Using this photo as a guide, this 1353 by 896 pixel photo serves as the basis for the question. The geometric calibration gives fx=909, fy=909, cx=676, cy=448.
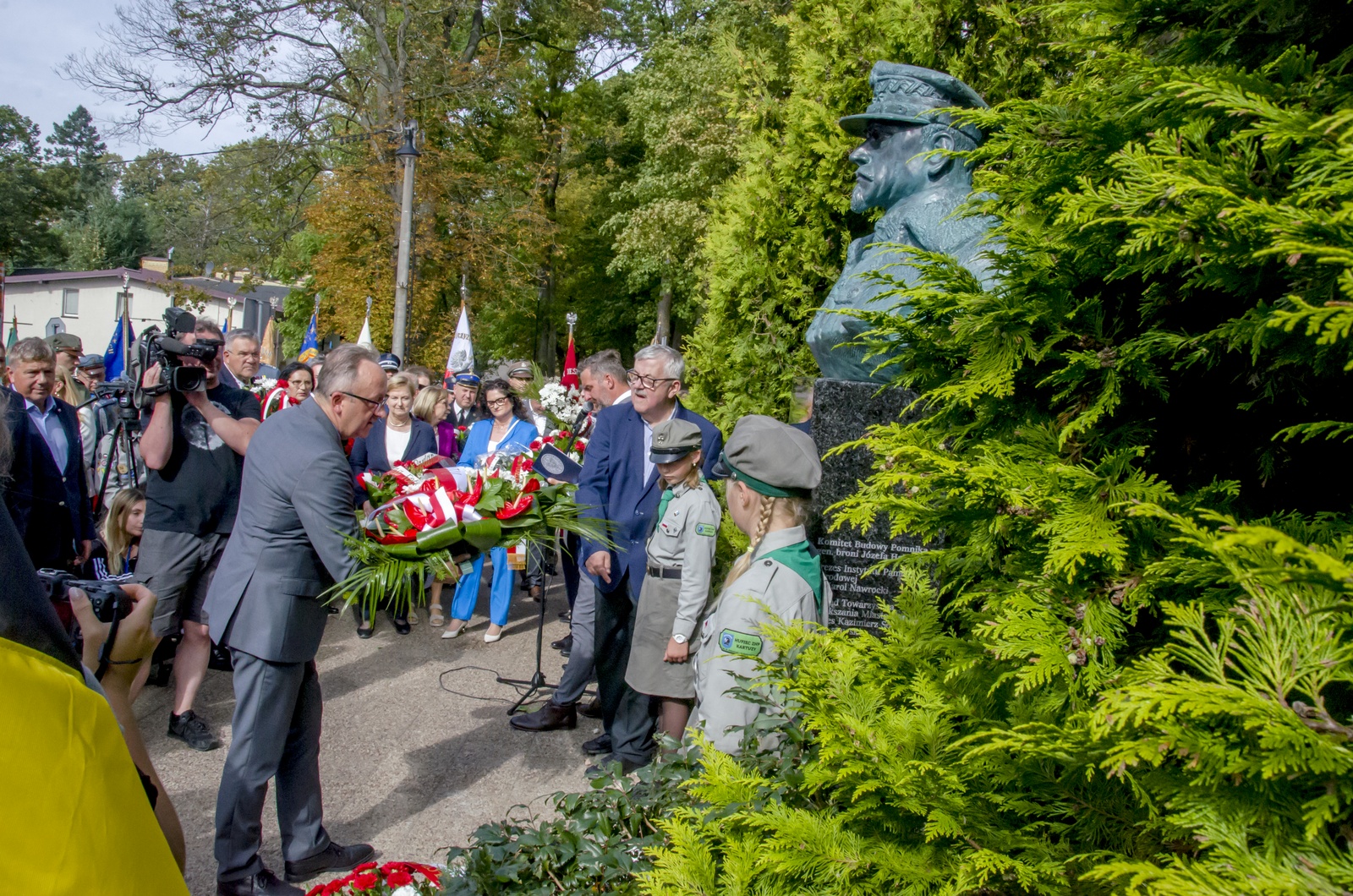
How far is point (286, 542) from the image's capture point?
3801mm

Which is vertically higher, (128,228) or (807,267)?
(128,228)

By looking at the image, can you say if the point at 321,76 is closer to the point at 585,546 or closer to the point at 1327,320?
the point at 585,546

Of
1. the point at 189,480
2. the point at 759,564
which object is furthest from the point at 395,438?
the point at 759,564

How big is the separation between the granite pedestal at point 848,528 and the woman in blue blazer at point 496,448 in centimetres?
379

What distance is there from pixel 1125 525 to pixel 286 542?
10.9ft

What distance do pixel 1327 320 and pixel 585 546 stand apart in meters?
4.99

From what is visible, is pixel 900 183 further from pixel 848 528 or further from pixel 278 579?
pixel 278 579

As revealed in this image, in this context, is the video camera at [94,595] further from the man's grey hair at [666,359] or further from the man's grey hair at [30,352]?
the man's grey hair at [30,352]

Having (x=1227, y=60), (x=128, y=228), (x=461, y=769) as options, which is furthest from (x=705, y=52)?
(x=128, y=228)

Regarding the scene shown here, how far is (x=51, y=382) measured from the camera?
591 cm

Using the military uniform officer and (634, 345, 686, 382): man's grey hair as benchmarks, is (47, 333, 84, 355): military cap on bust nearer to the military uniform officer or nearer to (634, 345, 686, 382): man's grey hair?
(634, 345, 686, 382): man's grey hair

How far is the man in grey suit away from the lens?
3.70 meters

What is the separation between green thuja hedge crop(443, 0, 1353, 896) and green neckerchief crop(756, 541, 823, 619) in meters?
1.06

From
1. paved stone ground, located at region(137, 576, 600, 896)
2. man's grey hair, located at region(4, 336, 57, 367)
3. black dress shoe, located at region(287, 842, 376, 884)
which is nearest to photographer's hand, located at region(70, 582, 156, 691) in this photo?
paved stone ground, located at region(137, 576, 600, 896)
